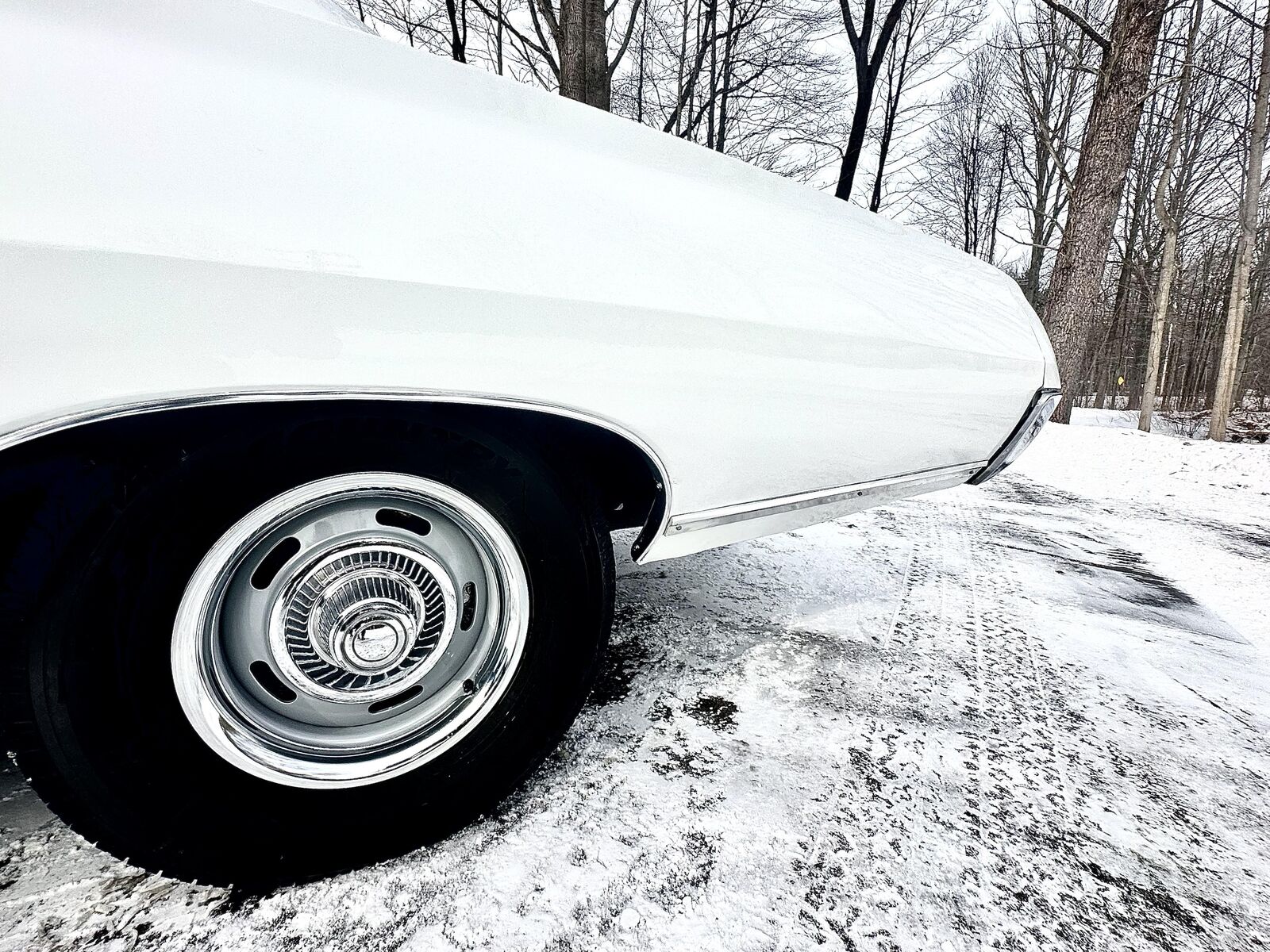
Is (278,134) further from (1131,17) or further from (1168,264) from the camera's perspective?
(1168,264)

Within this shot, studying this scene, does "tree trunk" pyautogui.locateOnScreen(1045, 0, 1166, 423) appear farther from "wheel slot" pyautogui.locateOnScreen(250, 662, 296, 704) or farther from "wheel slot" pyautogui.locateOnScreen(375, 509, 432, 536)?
"wheel slot" pyautogui.locateOnScreen(250, 662, 296, 704)

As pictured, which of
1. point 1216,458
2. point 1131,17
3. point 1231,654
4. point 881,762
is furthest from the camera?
point 1131,17

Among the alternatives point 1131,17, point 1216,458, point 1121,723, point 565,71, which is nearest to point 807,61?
point 1131,17

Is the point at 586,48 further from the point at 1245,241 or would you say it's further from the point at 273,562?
the point at 1245,241

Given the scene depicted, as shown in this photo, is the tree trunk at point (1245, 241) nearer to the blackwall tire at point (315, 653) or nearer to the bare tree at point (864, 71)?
the bare tree at point (864, 71)

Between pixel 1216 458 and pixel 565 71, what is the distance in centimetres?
847

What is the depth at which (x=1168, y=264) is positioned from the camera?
12805mm

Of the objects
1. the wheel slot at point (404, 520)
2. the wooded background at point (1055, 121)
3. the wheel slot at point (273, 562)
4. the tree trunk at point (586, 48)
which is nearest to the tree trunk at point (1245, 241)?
the wooded background at point (1055, 121)

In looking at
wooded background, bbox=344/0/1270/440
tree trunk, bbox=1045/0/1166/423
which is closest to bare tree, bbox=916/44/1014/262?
wooded background, bbox=344/0/1270/440

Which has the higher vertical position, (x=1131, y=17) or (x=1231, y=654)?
(x=1131, y=17)

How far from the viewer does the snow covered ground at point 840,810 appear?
1016 mm

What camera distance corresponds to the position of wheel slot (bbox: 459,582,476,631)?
1231 millimetres

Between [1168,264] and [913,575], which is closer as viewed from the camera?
[913,575]

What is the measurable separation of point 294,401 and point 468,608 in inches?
21.5
